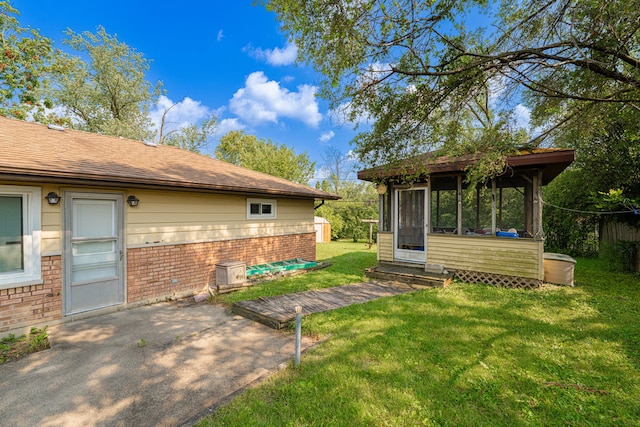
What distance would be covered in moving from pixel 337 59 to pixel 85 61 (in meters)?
19.3

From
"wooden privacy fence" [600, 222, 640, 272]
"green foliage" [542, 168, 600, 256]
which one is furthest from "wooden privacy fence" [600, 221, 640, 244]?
"green foliage" [542, 168, 600, 256]

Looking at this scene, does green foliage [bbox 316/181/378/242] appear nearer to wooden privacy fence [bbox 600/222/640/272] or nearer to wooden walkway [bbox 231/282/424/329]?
wooden privacy fence [bbox 600/222/640/272]

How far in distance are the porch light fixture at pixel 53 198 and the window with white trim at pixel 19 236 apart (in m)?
0.12

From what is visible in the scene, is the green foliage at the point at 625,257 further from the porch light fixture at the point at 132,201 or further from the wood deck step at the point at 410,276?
the porch light fixture at the point at 132,201

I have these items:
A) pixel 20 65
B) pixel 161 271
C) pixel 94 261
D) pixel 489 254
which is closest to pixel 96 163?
pixel 94 261

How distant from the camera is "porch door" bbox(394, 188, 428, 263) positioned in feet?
26.5

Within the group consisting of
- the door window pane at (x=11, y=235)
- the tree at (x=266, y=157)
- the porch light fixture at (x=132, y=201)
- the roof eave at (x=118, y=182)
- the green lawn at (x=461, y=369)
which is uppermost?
the tree at (x=266, y=157)

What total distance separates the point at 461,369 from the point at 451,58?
4217 mm

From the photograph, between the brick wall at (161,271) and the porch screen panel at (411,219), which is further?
the porch screen panel at (411,219)

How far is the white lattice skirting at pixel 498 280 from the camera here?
21.7 feet

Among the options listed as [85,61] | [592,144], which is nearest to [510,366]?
[592,144]

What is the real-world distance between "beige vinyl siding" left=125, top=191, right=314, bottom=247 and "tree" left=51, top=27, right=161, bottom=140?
1327 centimetres

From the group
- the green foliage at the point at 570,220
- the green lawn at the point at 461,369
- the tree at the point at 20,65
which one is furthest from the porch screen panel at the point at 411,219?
the tree at the point at 20,65

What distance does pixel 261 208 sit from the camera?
866 centimetres
